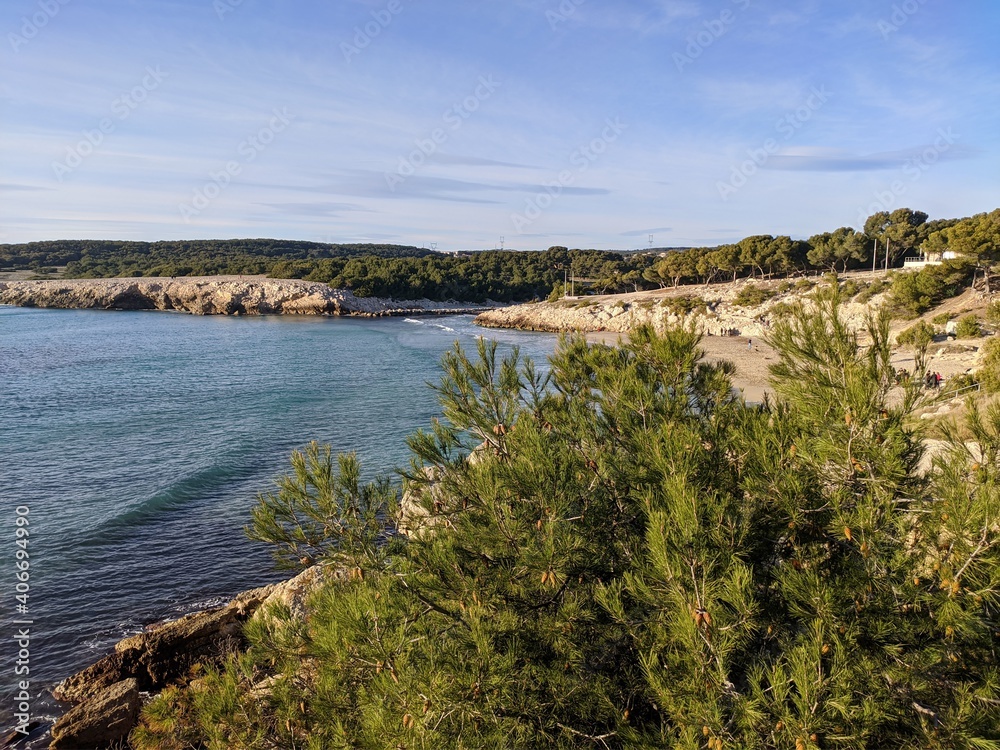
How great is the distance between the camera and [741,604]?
9.32 ft

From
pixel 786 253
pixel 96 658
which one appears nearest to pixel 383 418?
pixel 96 658

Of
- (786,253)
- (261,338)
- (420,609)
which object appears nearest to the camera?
(420,609)

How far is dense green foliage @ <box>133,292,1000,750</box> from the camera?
2.98 metres

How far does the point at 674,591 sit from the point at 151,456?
851 inches

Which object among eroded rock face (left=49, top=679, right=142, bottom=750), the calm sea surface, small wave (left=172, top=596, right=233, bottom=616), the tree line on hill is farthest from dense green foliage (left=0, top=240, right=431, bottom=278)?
eroded rock face (left=49, top=679, right=142, bottom=750)

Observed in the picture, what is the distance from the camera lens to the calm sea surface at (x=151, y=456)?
11.5 m

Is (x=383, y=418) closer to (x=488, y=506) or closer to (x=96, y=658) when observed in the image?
(x=96, y=658)

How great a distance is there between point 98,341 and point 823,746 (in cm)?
6188

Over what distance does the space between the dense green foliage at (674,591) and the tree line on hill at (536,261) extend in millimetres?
43532

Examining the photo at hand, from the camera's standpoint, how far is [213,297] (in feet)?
286

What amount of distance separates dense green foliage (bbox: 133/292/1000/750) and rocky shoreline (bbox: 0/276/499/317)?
84.1 meters

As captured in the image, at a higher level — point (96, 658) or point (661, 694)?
point (661, 694)

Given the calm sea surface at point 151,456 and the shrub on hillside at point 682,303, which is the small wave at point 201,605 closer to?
the calm sea surface at point 151,456

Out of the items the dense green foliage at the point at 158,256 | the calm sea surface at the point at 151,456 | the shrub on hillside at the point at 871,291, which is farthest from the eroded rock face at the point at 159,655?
the dense green foliage at the point at 158,256
